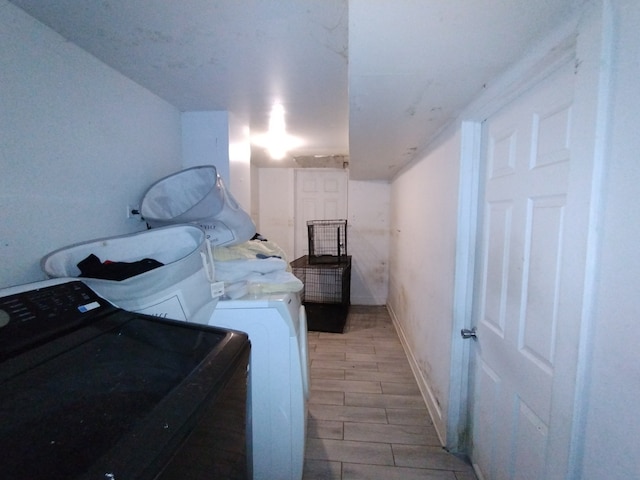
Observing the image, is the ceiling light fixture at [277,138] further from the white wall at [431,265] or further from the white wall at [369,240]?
the white wall at [369,240]

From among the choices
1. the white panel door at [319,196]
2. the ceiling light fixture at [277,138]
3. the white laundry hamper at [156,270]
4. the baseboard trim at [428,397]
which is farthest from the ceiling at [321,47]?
the white panel door at [319,196]

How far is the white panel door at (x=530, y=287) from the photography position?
688 mm

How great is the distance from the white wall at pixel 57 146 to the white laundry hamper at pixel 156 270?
0.46 feet

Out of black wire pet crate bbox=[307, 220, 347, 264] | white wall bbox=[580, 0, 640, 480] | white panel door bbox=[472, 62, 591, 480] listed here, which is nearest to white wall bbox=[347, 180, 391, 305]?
black wire pet crate bbox=[307, 220, 347, 264]

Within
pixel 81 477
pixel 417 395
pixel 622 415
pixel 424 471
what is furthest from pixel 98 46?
pixel 417 395

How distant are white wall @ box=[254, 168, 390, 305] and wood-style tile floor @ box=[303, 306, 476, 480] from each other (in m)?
1.32

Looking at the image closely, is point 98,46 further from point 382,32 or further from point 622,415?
point 622,415

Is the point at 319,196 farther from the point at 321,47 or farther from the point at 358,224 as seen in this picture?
the point at 321,47

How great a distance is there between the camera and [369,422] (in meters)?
1.71

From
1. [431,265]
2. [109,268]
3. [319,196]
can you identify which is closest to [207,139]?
[109,268]

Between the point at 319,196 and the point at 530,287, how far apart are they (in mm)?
3336

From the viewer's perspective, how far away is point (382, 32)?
0.76 meters

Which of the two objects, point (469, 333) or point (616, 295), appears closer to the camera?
point (616, 295)

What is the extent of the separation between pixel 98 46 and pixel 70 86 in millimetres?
206
